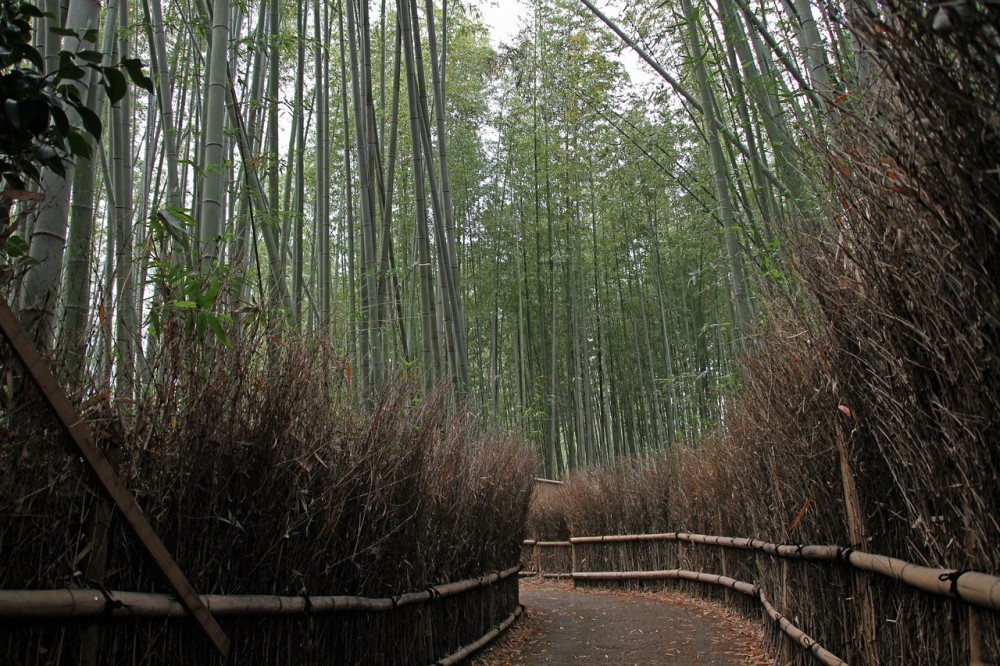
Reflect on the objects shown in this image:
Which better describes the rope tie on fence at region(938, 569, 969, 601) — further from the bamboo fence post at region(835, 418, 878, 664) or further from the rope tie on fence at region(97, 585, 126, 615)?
the rope tie on fence at region(97, 585, 126, 615)

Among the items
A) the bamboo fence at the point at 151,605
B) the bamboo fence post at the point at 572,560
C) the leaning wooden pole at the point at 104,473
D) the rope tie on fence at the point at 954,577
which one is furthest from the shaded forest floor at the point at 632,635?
the leaning wooden pole at the point at 104,473

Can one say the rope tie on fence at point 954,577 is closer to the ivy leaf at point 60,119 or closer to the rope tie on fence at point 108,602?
the rope tie on fence at point 108,602

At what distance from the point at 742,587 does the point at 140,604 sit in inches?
169

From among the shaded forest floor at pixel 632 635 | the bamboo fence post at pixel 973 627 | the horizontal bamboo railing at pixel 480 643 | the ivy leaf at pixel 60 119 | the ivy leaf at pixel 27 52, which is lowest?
the shaded forest floor at pixel 632 635

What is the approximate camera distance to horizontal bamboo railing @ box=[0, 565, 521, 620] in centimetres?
157

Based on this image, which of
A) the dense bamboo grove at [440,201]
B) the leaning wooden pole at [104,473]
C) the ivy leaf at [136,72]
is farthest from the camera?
the dense bamboo grove at [440,201]

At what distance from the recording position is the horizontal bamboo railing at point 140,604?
1.57 metres

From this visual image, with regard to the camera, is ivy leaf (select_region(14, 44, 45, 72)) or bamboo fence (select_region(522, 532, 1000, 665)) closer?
ivy leaf (select_region(14, 44, 45, 72))

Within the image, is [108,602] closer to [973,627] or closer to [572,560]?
[973,627]

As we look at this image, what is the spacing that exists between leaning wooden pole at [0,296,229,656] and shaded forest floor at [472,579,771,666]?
272 cm

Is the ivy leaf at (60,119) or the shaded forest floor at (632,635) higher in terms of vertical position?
the ivy leaf at (60,119)

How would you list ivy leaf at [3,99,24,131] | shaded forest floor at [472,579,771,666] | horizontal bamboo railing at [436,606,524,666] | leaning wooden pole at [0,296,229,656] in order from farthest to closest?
shaded forest floor at [472,579,771,666], horizontal bamboo railing at [436,606,524,666], leaning wooden pole at [0,296,229,656], ivy leaf at [3,99,24,131]

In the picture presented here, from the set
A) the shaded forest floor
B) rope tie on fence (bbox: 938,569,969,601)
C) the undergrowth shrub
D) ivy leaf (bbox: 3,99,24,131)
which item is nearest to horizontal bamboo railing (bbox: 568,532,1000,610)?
rope tie on fence (bbox: 938,569,969,601)

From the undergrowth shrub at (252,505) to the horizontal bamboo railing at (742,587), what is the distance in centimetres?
160
